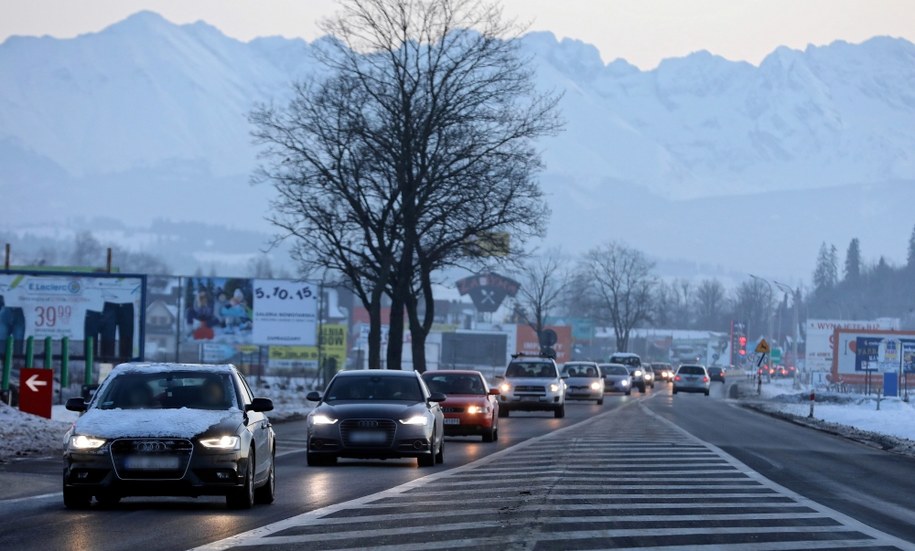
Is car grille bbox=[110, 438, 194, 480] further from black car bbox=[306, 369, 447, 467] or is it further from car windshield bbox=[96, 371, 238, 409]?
black car bbox=[306, 369, 447, 467]

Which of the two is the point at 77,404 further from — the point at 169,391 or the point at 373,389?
the point at 373,389

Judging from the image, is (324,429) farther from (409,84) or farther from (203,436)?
(409,84)

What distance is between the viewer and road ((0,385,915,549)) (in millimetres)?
12898

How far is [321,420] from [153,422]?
7.94 meters

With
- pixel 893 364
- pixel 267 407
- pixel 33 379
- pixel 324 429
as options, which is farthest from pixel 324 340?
pixel 267 407

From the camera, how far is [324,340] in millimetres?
90250

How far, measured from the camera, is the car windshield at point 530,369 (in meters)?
44.6

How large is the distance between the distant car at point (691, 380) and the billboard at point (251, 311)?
67.3 ft

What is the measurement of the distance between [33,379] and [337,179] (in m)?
25.4

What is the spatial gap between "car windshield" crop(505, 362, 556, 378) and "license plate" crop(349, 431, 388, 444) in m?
22.1

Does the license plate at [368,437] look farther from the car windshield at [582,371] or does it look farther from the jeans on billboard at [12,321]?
the car windshield at [582,371]

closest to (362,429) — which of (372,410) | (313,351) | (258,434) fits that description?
(372,410)

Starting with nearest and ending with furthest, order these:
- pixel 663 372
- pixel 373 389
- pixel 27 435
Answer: pixel 373 389, pixel 27 435, pixel 663 372

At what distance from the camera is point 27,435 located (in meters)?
27.0
